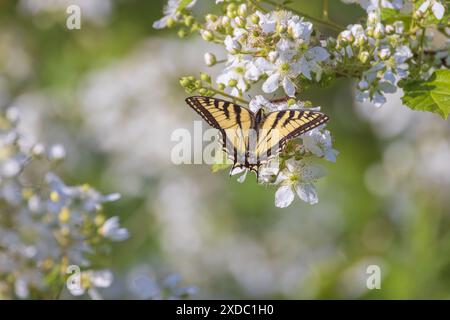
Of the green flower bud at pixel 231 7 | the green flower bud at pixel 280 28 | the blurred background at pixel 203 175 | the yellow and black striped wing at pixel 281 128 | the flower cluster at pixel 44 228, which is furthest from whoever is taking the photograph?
the blurred background at pixel 203 175

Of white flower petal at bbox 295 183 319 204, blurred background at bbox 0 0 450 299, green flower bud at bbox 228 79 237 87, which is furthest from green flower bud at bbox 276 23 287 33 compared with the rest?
blurred background at bbox 0 0 450 299

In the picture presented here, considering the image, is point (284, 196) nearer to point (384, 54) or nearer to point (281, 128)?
point (281, 128)

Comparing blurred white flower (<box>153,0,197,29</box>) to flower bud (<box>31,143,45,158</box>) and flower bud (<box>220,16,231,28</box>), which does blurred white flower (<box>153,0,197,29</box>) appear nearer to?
flower bud (<box>220,16,231,28</box>)

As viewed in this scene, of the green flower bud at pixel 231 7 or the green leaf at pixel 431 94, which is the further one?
the green flower bud at pixel 231 7

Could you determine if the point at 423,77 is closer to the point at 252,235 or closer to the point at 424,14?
the point at 424,14

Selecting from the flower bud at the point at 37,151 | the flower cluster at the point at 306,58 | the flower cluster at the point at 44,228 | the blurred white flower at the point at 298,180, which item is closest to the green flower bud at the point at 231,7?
the flower cluster at the point at 306,58

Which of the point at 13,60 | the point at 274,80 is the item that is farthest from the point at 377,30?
the point at 13,60

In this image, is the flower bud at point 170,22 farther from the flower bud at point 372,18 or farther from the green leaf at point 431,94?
the green leaf at point 431,94
